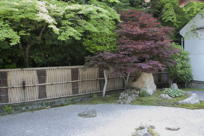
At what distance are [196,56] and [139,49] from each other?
211 inches

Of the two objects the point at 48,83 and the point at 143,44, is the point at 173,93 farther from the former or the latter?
the point at 48,83

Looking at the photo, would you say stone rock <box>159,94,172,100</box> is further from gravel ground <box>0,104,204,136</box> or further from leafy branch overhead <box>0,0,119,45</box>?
leafy branch overhead <box>0,0,119,45</box>

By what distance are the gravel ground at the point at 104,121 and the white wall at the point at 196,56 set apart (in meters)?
5.21

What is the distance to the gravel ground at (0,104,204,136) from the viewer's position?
4.65 metres

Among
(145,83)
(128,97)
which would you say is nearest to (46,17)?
(128,97)

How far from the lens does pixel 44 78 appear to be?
304 inches

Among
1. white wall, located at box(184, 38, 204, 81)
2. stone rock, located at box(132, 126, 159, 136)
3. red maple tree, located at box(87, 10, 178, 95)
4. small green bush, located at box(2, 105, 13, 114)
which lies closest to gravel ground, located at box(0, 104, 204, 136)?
stone rock, located at box(132, 126, 159, 136)

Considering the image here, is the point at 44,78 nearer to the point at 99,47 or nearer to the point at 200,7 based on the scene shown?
the point at 99,47

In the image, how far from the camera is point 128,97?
801cm

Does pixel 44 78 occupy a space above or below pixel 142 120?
above

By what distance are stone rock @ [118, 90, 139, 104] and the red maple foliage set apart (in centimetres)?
123

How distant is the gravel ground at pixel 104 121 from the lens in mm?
4648

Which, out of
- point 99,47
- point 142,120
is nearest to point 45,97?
point 99,47

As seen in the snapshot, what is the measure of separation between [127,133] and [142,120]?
45.0 inches
